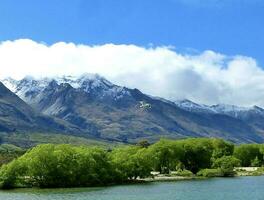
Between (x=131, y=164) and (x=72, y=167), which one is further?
(x=131, y=164)

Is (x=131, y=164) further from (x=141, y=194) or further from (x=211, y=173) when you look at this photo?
(x=211, y=173)

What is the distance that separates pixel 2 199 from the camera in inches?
4149

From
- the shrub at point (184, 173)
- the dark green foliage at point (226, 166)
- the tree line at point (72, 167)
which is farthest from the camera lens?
the dark green foliage at point (226, 166)

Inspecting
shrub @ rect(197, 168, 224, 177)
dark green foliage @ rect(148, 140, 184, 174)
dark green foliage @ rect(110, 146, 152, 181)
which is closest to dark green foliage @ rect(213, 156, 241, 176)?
shrub @ rect(197, 168, 224, 177)

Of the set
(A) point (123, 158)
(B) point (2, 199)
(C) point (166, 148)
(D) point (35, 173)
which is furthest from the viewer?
(C) point (166, 148)

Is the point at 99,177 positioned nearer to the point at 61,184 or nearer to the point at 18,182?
the point at 61,184

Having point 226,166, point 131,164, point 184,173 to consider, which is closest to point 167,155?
point 184,173

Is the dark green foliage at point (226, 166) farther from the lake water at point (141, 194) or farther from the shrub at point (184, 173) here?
the lake water at point (141, 194)

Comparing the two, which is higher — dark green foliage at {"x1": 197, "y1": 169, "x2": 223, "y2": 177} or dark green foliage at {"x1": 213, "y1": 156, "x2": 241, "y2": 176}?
dark green foliage at {"x1": 213, "y1": 156, "x2": 241, "y2": 176}

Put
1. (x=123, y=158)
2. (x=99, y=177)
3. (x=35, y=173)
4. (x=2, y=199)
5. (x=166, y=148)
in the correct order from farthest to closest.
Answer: (x=166, y=148) → (x=123, y=158) → (x=99, y=177) → (x=35, y=173) → (x=2, y=199)

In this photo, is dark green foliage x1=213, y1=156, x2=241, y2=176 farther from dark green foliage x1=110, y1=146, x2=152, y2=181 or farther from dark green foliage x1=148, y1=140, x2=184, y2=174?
dark green foliage x1=110, y1=146, x2=152, y2=181

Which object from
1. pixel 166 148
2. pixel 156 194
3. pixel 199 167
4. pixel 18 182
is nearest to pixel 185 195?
pixel 156 194

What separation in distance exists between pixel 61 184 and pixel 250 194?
49.4m

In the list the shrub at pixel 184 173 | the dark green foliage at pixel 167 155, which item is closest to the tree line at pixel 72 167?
the dark green foliage at pixel 167 155
